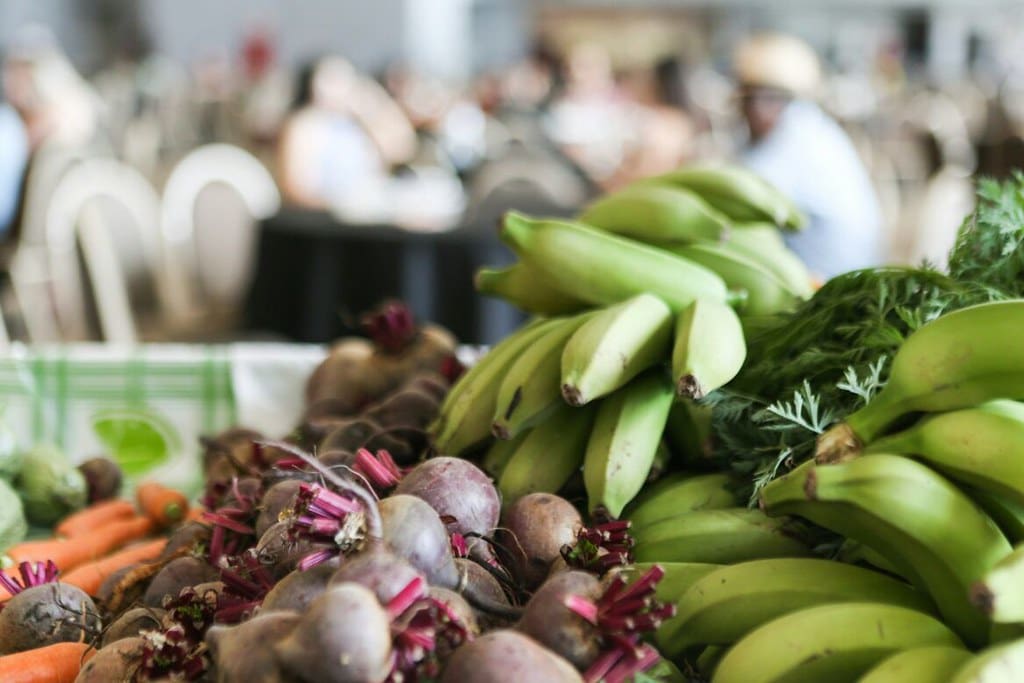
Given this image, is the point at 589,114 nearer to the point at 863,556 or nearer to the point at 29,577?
the point at 29,577

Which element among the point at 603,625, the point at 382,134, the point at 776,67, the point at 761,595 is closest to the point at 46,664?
the point at 603,625

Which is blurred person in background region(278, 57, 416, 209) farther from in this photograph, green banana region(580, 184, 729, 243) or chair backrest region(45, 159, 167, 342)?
green banana region(580, 184, 729, 243)

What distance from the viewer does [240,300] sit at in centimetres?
486

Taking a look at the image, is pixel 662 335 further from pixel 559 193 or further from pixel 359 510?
pixel 559 193

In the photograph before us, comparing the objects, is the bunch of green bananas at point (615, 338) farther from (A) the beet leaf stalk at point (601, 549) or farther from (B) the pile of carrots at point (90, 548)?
(B) the pile of carrots at point (90, 548)

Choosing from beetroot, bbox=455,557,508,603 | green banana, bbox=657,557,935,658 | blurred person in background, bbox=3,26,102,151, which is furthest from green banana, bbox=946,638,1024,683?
blurred person in background, bbox=3,26,102,151

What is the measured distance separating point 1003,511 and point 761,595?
220 millimetres

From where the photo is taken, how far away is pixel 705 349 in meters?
1.09

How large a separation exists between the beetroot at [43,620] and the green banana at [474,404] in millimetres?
441

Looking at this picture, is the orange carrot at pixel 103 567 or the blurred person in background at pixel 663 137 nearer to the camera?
A: the orange carrot at pixel 103 567

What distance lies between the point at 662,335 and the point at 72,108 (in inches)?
216

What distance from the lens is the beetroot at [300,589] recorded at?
2.66ft

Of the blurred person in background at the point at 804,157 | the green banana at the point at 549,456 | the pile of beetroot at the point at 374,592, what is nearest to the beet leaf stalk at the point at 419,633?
the pile of beetroot at the point at 374,592

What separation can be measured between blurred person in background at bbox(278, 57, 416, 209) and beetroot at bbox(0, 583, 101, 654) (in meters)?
4.19
